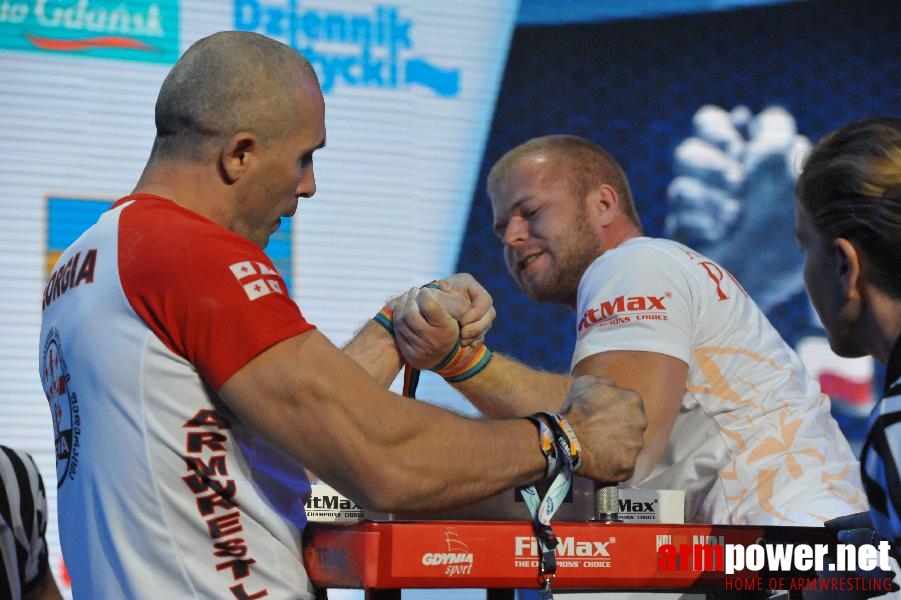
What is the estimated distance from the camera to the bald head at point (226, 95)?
4.76 ft

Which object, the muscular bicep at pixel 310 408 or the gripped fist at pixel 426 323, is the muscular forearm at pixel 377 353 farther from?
the muscular bicep at pixel 310 408

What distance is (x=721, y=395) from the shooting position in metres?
2.13

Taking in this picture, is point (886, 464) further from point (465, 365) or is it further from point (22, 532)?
point (22, 532)

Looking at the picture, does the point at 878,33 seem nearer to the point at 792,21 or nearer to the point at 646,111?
the point at 792,21

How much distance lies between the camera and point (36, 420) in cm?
360

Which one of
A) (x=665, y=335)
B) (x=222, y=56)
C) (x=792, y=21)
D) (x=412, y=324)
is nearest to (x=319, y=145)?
(x=222, y=56)

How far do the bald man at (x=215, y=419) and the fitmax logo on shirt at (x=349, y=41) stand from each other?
2.59m

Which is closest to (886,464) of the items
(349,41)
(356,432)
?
(356,432)

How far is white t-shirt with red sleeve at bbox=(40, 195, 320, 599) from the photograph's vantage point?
4.19 ft

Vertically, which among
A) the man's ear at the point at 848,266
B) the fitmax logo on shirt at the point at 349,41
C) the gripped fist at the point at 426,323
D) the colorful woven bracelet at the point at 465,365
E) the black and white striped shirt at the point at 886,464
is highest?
the fitmax logo on shirt at the point at 349,41

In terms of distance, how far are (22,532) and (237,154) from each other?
1009 mm

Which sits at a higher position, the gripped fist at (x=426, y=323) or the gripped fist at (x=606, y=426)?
the gripped fist at (x=426, y=323)

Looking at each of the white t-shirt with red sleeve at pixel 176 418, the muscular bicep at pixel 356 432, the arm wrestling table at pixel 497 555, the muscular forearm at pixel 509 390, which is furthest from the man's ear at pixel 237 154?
the muscular forearm at pixel 509 390

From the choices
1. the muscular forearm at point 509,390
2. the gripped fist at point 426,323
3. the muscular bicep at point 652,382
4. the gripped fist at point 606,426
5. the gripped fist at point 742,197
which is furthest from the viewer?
the gripped fist at point 742,197
